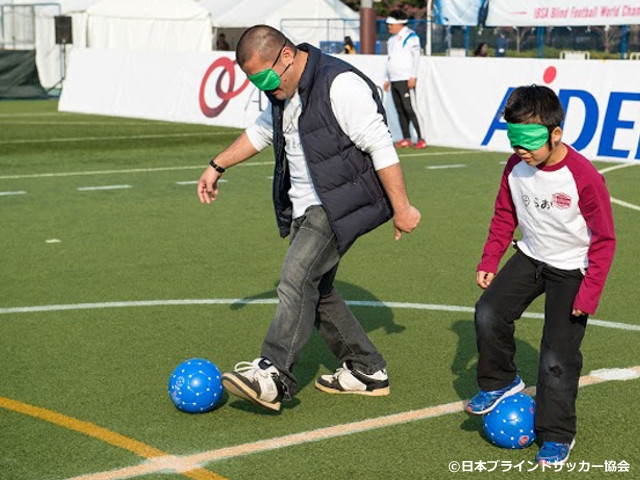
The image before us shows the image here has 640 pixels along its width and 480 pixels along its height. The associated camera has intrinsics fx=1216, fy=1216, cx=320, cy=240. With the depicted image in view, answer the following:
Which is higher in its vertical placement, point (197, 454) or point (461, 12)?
point (461, 12)

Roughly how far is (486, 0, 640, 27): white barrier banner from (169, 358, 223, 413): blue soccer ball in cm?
2524

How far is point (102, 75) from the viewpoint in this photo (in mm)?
27656

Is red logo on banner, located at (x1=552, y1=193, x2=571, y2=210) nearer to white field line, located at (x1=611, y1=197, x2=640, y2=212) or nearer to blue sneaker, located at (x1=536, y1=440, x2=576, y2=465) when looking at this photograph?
blue sneaker, located at (x1=536, y1=440, x2=576, y2=465)

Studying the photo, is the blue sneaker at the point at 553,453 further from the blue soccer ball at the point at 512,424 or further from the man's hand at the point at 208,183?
the man's hand at the point at 208,183

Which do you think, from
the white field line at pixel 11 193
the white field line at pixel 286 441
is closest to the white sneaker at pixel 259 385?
the white field line at pixel 286 441

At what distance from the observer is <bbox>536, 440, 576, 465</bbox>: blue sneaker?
5.47 m

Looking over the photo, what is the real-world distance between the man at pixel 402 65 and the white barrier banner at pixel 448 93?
2.19 feet

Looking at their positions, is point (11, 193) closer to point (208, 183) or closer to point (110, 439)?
point (208, 183)

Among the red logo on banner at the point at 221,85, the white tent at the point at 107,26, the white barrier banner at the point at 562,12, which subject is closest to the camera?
the red logo on banner at the point at 221,85

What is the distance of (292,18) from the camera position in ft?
143

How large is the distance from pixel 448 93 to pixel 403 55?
1.06 m

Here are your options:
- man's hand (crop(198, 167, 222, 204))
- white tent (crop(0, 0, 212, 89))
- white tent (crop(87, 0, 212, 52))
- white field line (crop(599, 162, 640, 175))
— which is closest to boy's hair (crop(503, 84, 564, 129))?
man's hand (crop(198, 167, 222, 204))

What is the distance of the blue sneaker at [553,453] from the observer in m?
5.47

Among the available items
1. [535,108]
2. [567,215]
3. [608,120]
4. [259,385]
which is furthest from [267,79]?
[608,120]
